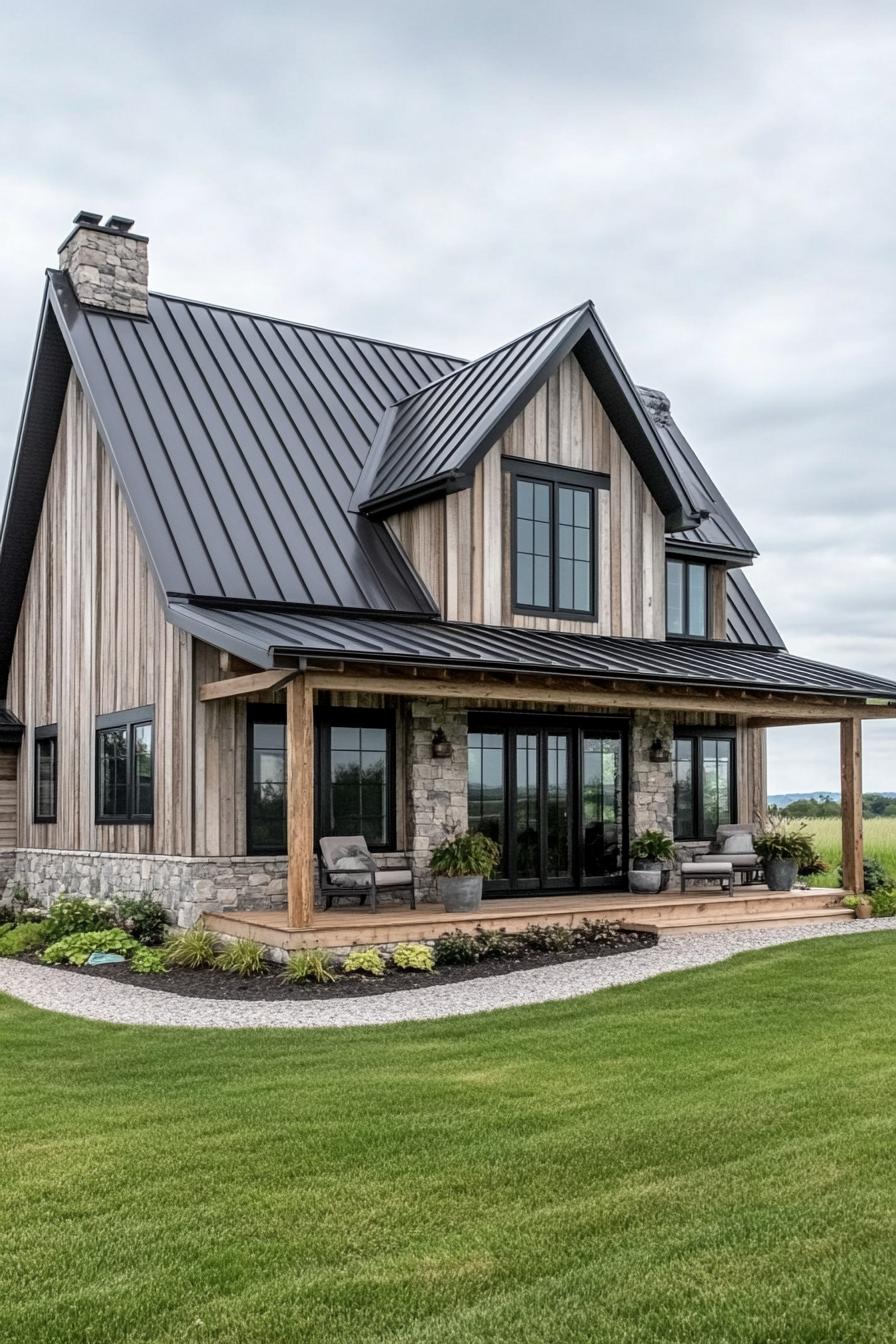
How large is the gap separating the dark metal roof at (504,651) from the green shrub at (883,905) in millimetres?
2397

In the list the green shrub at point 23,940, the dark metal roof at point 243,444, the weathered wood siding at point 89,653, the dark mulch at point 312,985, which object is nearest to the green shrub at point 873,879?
the dark mulch at point 312,985

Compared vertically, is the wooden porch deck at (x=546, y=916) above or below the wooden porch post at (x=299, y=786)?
below

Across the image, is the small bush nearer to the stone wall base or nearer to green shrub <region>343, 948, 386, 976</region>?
green shrub <region>343, 948, 386, 976</region>

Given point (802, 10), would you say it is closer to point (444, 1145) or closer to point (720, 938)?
point (720, 938)

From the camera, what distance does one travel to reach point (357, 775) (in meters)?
14.0

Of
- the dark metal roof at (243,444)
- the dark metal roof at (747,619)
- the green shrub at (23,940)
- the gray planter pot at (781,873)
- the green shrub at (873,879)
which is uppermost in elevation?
the dark metal roof at (243,444)

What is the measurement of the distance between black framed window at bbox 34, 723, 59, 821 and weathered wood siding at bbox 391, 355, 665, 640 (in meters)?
5.82

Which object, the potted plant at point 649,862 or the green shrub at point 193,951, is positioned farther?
the potted plant at point 649,862

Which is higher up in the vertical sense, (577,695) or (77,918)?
(577,695)

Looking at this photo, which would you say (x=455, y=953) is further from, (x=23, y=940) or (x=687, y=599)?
(x=687, y=599)

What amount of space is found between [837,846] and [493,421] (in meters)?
13.6

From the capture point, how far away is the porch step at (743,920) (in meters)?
13.9

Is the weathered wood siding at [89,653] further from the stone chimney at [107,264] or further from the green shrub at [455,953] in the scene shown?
the green shrub at [455,953]

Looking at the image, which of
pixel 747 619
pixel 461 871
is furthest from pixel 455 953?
pixel 747 619
